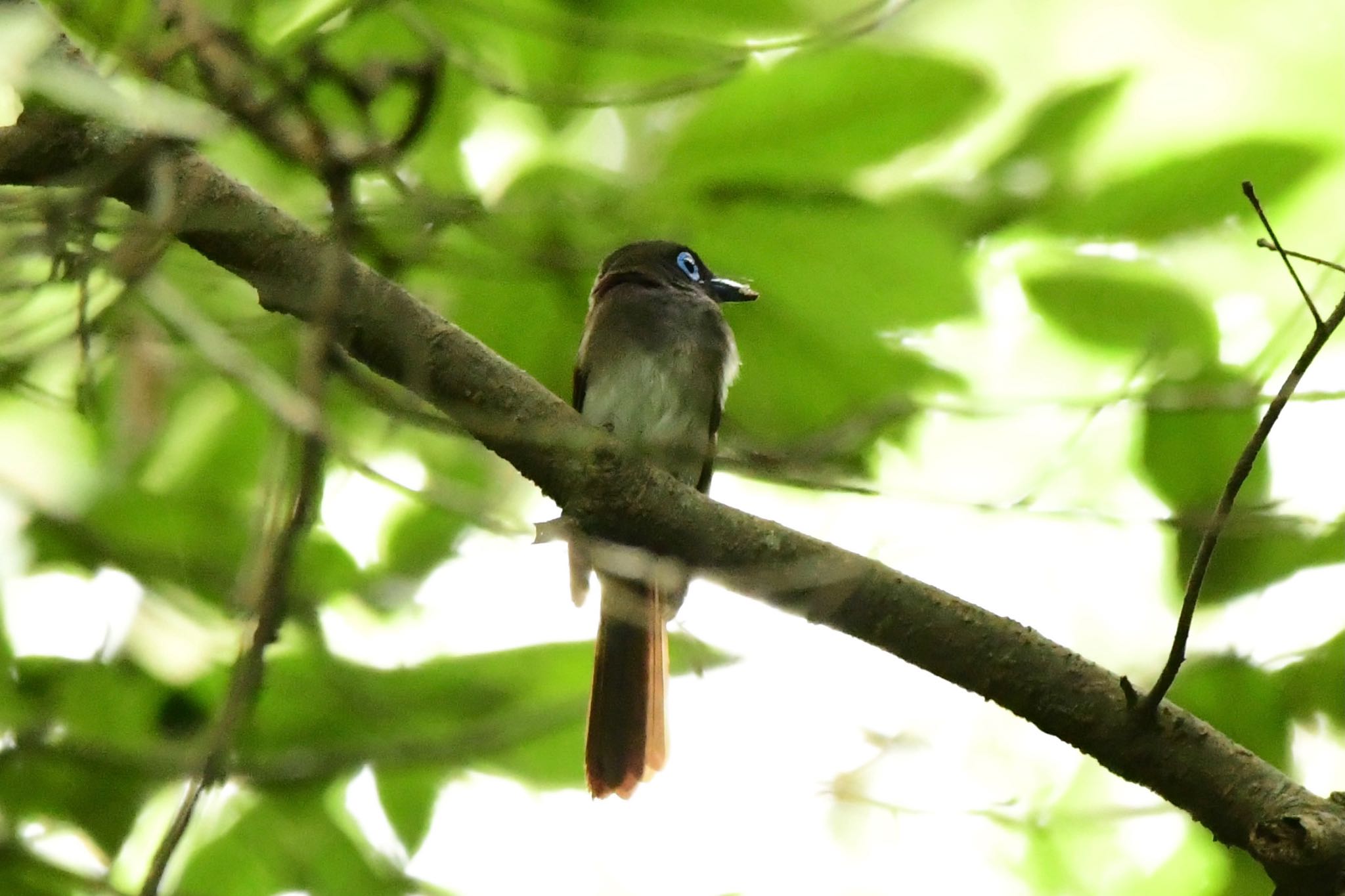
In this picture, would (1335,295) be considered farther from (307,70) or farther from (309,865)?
(309,865)

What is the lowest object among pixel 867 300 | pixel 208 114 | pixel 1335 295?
pixel 208 114

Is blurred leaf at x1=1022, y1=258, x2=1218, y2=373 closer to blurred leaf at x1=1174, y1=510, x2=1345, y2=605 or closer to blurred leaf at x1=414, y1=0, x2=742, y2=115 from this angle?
blurred leaf at x1=1174, y1=510, x2=1345, y2=605

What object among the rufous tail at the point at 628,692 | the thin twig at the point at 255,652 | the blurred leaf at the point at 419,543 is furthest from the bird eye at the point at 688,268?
the thin twig at the point at 255,652

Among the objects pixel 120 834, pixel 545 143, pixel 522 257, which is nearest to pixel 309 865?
pixel 120 834

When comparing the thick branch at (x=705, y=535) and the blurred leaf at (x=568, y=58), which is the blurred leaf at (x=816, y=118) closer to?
the blurred leaf at (x=568, y=58)

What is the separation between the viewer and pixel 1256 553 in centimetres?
223

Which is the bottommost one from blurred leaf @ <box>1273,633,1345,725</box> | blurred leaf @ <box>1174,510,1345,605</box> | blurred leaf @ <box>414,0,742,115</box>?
blurred leaf @ <box>1273,633,1345,725</box>

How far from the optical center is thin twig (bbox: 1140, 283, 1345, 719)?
70.6 inches

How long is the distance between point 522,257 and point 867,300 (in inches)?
18.2

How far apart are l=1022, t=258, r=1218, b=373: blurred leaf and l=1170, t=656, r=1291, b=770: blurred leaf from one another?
56cm

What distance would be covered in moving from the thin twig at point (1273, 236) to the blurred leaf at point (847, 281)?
35 centimetres

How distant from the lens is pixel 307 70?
4.77 feet

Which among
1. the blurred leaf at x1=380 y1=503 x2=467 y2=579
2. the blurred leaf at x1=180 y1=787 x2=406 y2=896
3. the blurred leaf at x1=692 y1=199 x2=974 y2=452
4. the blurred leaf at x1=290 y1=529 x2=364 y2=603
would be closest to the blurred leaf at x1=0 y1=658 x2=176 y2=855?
the blurred leaf at x1=180 y1=787 x2=406 y2=896

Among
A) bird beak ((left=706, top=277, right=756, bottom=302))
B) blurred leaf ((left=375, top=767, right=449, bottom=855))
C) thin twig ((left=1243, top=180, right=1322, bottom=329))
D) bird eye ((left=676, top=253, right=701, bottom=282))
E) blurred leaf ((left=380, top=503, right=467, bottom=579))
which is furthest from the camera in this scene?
bird eye ((left=676, top=253, right=701, bottom=282))
